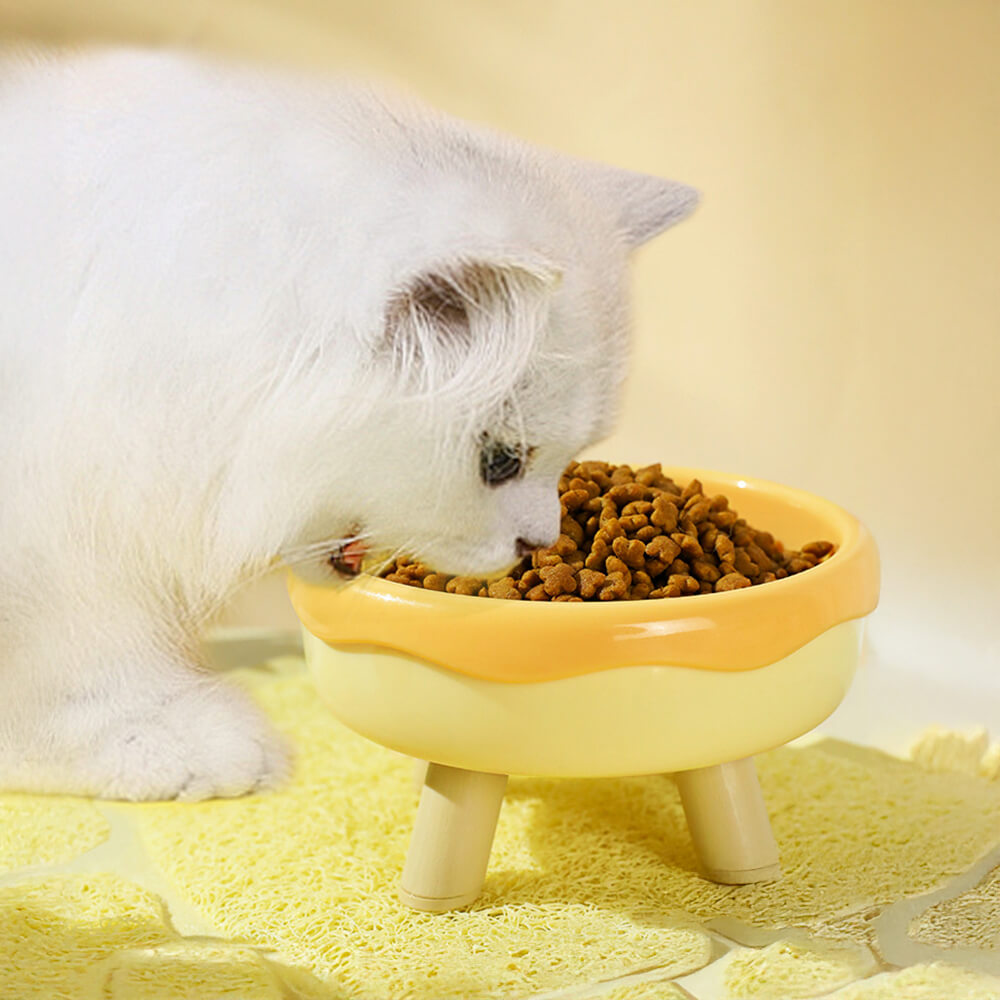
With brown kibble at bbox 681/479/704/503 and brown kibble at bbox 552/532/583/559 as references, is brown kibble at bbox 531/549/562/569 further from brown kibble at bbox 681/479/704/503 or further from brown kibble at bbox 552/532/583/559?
brown kibble at bbox 681/479/704/503

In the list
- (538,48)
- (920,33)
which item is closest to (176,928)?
(538,48)

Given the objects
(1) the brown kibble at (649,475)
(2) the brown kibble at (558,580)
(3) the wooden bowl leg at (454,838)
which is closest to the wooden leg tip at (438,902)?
(3) the wooden bowl leg at (454,838)

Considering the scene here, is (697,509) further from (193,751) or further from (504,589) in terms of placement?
(193,751)

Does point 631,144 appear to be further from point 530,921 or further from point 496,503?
point 530,921

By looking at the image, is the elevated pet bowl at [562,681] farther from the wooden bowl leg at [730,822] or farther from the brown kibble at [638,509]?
the brown kibble at [638,509]

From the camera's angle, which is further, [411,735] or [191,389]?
[411,735]

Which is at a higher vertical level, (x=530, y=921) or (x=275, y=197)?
(x=275, y=197)
